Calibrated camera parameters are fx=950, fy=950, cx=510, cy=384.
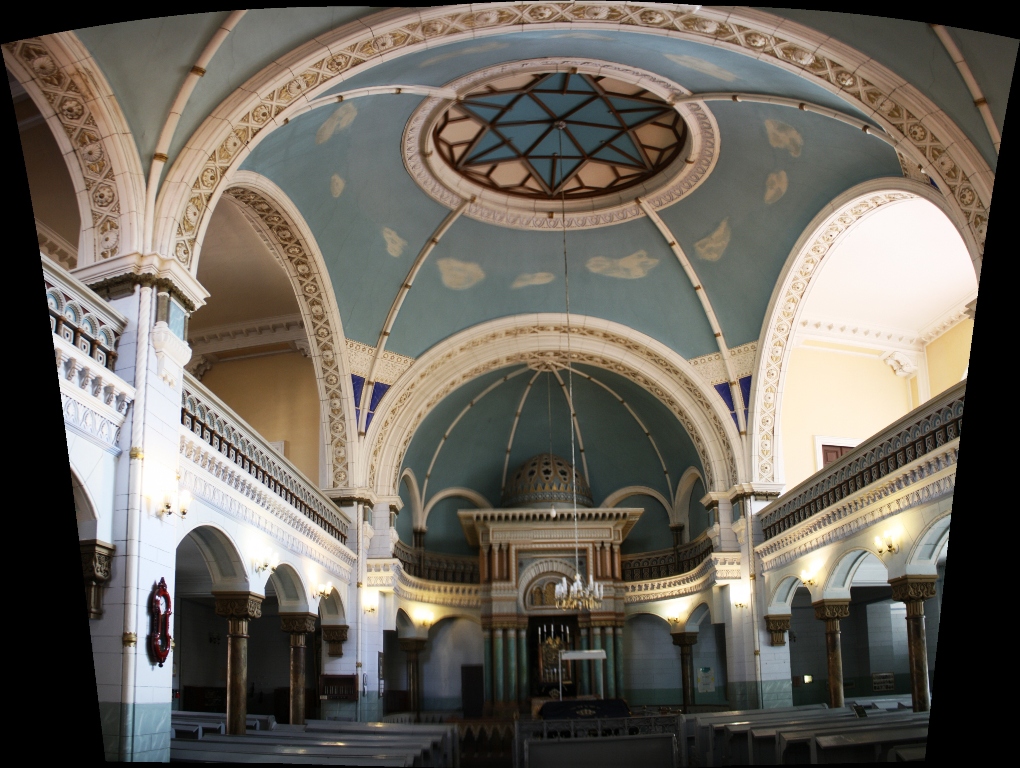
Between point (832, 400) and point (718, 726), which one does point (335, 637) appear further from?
point (832, 400)

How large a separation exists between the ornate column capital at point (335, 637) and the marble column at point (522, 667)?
202 inches

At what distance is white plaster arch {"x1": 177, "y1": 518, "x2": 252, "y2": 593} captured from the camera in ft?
36.4

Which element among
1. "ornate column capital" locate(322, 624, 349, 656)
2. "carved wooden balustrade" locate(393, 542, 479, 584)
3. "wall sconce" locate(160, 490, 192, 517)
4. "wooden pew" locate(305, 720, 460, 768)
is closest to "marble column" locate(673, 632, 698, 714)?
"carved wooden balustrade" locate(393, 542, 479, 584)

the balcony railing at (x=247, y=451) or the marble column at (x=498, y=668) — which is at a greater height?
the balcony railing at (x=247, y=451)

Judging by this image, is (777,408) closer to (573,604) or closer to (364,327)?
(573,604)

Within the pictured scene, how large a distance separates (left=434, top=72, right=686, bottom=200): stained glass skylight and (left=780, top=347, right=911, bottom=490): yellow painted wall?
19.7 feet

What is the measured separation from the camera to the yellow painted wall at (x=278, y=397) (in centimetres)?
1823

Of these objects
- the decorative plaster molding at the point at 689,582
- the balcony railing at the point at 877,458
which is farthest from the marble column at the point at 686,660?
the balcony railing at the point at 877,458

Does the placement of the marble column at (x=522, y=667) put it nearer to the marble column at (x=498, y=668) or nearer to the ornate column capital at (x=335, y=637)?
the marble column at (x=498, y=668)

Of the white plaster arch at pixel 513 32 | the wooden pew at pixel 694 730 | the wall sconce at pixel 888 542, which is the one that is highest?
the white plaster arch at pixel 513 32

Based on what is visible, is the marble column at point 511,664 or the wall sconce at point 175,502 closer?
the wall sconce at point 175,502

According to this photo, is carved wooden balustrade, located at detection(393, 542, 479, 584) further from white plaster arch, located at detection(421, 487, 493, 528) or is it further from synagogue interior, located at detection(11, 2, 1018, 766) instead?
white plaster arch, located at detection(421, 487, 493, 528)

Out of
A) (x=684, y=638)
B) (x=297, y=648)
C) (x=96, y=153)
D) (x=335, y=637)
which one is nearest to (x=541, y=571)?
(x=684, y=638)

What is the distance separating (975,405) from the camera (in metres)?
5.70
